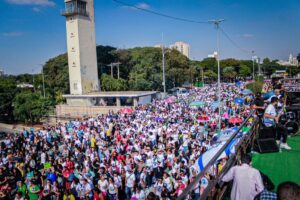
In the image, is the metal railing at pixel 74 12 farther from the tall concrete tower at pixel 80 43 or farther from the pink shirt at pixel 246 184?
the pink shirt at pixel 246 184

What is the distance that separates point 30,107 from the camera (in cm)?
4306

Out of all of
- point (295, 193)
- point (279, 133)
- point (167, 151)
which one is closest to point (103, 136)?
point (167, 151)

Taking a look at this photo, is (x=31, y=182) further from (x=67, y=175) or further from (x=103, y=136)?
(x=103, y=136)

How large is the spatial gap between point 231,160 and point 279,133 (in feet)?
9.91

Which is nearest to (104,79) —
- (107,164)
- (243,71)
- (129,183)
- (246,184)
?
(107,164)

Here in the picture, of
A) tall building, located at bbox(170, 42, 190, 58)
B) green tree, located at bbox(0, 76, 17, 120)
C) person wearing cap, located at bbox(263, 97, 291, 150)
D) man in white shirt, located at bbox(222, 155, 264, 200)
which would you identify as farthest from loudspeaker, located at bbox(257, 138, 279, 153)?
tall building, located at bbox(170, 42, 190, 58)

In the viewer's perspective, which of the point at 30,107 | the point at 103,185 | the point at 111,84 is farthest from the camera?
the point at 111,84

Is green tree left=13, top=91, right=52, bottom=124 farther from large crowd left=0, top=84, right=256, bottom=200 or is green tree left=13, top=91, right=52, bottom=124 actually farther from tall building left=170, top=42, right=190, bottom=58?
tall building left=170, top=42, right=190, bottom=58

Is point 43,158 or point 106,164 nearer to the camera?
point 106,164

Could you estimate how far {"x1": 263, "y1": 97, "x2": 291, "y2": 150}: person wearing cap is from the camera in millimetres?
6207

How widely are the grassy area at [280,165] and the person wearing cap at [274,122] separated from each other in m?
0.29

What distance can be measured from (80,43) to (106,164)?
120 feet

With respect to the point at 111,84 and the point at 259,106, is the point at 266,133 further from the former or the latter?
the point at 111,84

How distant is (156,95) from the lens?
47.3 m
